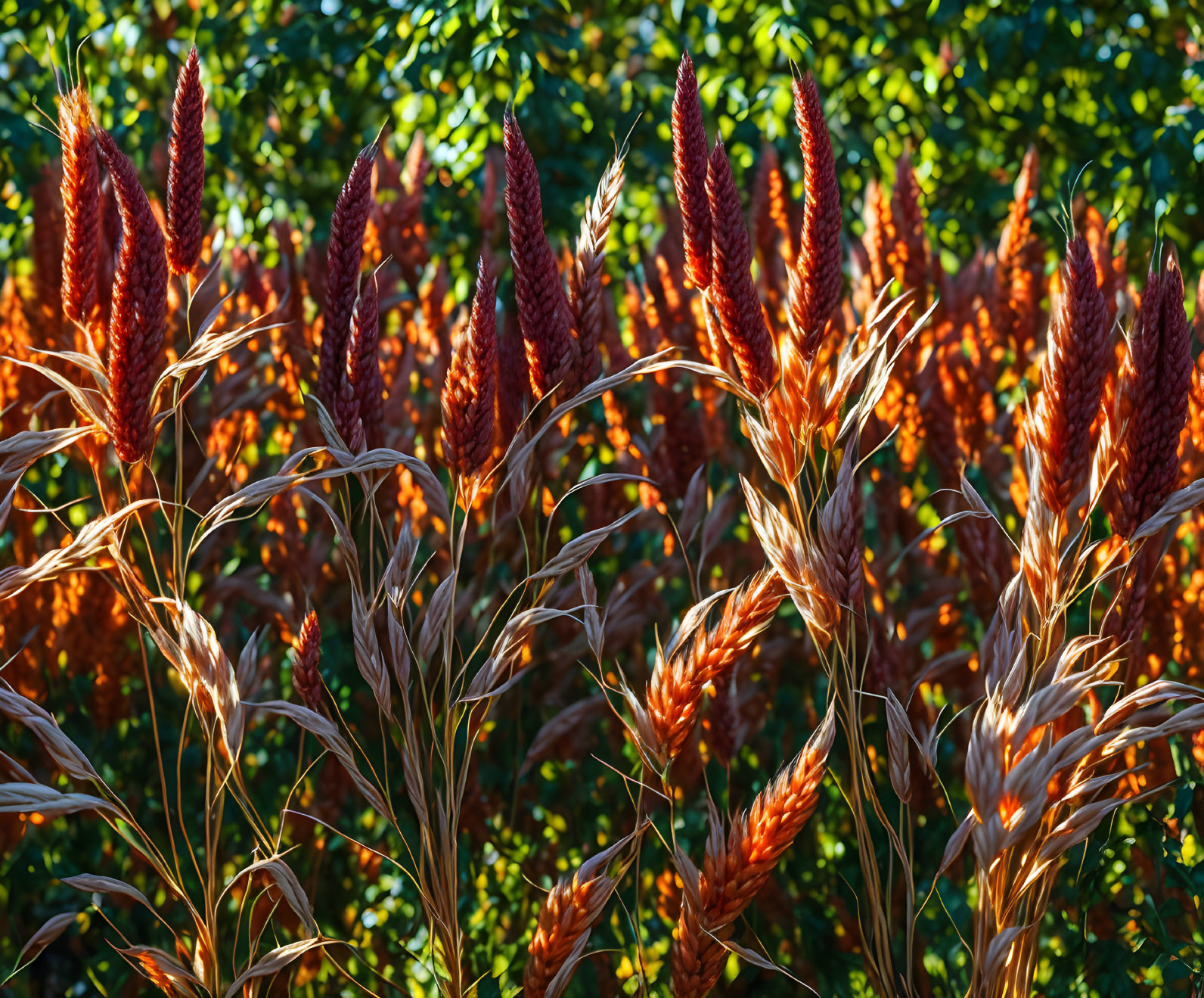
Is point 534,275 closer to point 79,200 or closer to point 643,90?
point 79,200

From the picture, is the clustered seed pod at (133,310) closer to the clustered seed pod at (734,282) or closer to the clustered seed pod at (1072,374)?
the clustered seed pod at (734,282)

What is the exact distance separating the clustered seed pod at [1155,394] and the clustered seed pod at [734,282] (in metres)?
0.23

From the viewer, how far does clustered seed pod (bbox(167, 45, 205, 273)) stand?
712 millimetres

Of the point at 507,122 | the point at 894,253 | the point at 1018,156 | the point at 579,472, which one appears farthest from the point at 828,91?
the point at 507,122

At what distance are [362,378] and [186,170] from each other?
20cm

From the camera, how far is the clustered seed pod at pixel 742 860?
26.8 inches

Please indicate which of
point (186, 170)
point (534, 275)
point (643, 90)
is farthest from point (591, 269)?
point (643, 90)

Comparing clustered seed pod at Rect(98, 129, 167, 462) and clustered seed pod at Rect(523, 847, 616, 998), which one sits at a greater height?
clustered seed pod at Rect(98, 129, 167, 462)

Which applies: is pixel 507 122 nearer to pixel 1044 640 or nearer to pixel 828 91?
pixel 1044 640

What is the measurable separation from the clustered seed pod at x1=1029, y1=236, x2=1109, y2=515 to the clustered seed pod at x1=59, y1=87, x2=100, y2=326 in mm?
677

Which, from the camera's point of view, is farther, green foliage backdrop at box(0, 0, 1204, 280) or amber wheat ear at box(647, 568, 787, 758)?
green foliage backdrop at box(0, 0, 1204, 280)

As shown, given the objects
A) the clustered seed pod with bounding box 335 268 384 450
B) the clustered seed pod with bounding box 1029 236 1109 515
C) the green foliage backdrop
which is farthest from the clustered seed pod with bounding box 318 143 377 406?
the green foliage backdrop

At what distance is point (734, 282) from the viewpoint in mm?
674

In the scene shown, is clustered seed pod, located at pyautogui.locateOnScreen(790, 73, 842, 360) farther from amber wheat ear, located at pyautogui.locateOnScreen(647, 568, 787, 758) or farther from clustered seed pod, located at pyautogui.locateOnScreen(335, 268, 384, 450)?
clustered seed pod, located at pyautogui.locateOnScreen(335, 268, 384, 450)
